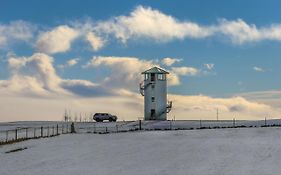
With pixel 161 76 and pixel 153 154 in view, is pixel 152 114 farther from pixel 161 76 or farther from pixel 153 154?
pixel 153 154

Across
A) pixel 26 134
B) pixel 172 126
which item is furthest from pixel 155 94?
pixel 26 134

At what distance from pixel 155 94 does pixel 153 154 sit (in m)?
48.9

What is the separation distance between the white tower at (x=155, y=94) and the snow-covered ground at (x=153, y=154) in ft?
110

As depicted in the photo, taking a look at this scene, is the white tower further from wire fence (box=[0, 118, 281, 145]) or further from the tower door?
wire fence (box=[0, 118, 281, 145])

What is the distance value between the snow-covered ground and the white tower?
33.7m

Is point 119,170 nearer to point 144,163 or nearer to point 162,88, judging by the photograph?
point 144,163

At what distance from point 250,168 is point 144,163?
6.62 metres

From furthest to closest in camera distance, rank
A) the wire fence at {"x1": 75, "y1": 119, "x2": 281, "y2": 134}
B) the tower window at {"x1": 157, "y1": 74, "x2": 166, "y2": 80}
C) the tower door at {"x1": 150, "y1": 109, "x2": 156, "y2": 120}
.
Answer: the tower window at {"x1": 157, "y1": 74, "x2": 166, "y2": 80} < the tower door at {"x1": 150, "y1": 109, "x2": 156, "y2": 120} < the wire fence at {"x1": 75, "y1": 119, "x2": 281, "y2": 134}

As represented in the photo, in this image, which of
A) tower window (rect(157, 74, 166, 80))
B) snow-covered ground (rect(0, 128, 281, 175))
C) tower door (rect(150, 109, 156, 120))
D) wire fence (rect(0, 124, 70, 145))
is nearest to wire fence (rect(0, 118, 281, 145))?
wire fence (rect(0, 124, 70, 145))

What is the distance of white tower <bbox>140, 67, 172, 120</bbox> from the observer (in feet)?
281

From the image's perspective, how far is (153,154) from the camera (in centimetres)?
3719

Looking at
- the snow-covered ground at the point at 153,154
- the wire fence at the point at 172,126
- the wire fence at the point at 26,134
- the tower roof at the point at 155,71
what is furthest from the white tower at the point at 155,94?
the snow-covered ground at the point at 153,154

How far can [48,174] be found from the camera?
30938 millimetres

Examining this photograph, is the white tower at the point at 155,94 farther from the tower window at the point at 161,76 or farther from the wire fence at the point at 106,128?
the wire fence at the point at 106,128
